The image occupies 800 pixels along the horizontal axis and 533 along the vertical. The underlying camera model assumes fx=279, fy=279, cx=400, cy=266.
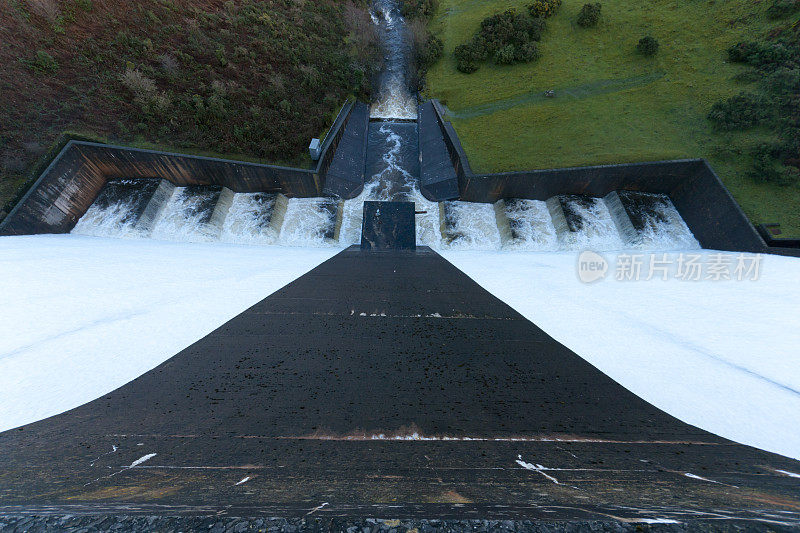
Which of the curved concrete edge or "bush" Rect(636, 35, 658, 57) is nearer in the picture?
the curved concrete edge

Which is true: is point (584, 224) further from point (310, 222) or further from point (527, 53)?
point (310, 222)

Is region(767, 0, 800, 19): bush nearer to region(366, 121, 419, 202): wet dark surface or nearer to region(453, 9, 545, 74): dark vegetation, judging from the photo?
region(453, 9, 545, 74): dark vegetation

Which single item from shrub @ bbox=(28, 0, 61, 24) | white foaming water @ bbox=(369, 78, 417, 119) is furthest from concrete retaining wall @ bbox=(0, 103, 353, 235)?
shrub @ bbox=(28, 0, 61, 24)

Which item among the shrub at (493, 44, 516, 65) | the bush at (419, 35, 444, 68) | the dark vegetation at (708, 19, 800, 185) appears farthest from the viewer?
the bush at (419, 35, 444, 68)

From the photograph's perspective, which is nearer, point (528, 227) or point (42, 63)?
point (42, 63)

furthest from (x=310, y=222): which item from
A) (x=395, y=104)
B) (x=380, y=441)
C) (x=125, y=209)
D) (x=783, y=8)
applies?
(x=783, y=8)

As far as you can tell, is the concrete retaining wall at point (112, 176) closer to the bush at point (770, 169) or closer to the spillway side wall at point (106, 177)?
the spillway side wall at point (106, 177)
